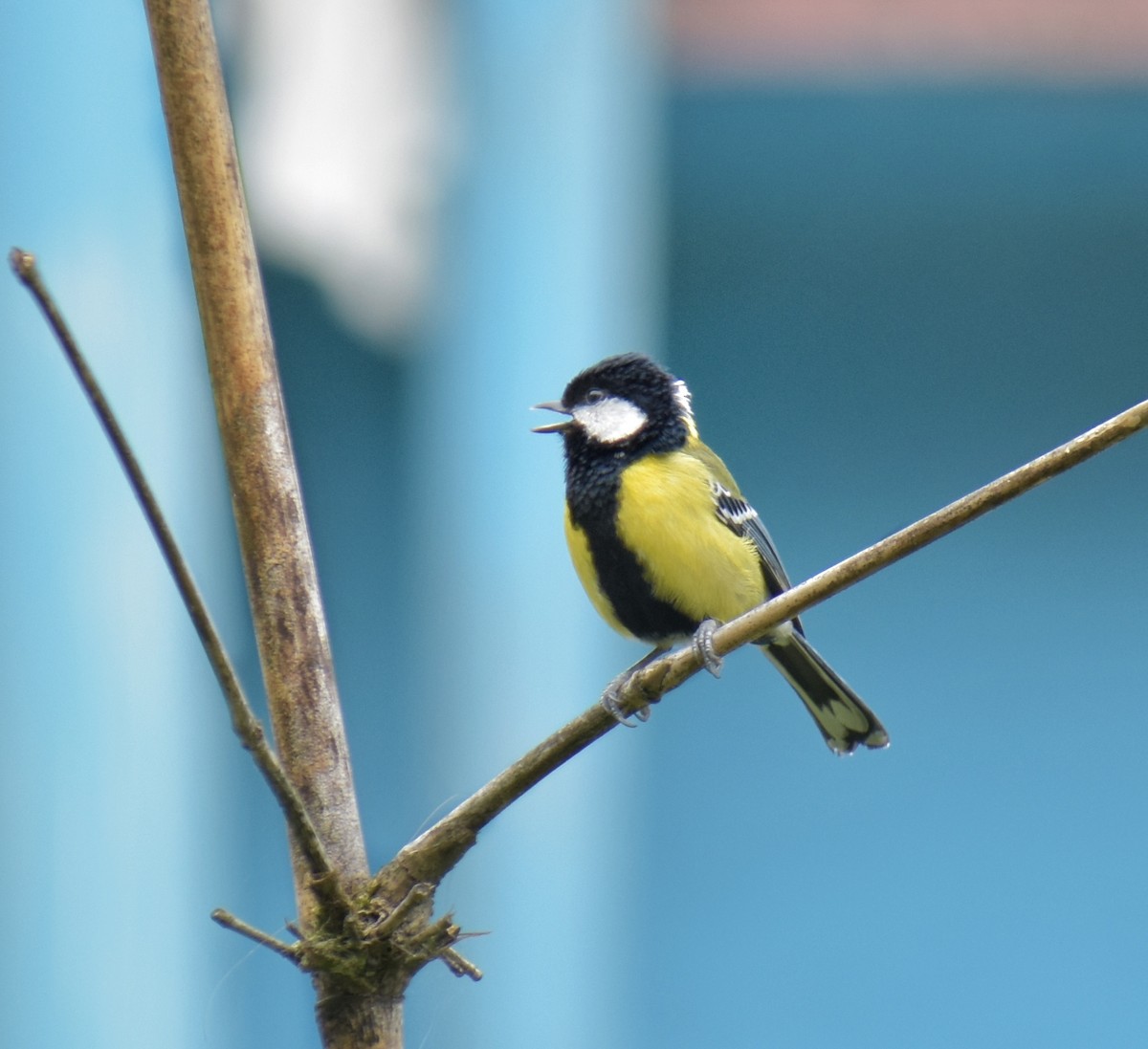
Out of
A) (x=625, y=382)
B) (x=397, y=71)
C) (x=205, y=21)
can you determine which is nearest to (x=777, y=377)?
(x=397, y=71)

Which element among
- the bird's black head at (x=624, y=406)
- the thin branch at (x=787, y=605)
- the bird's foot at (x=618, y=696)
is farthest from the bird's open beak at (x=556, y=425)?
the thin branch at (x=787, y=605)

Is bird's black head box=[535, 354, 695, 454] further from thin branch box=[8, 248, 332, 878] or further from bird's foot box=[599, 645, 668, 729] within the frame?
thin branch box=[8, 248, 332, 878]

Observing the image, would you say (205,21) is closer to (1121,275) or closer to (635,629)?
(635,629)

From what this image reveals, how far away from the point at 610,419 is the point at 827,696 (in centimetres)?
40

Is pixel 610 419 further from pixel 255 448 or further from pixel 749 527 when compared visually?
pixel 255 448

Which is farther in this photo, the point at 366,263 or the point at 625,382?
the point at 366,263

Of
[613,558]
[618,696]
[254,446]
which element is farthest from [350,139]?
[254,446]

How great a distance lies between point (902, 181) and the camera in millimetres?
2949

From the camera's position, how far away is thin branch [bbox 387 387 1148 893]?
1.94ft

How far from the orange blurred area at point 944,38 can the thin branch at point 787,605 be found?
2.09 meters

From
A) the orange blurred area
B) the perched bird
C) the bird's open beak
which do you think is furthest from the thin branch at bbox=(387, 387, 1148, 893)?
the orange blurred area

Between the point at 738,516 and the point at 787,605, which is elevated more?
the point at 787,605

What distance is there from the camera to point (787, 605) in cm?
65

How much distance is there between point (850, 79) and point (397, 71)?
32.7 inches
